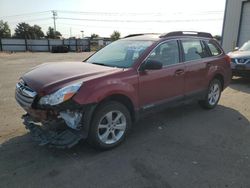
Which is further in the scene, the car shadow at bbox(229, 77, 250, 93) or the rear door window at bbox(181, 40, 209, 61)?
the car shadow at bbox(229, 77, 250, 93)

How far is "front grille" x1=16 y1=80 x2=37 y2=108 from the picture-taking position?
3848mm

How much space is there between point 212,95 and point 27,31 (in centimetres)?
9192

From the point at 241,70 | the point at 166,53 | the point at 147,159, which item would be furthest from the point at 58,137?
the point at 241,70

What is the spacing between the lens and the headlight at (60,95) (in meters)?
3.60

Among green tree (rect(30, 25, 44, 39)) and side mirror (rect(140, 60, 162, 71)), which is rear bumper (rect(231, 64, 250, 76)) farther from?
green tree (rect(30, 25, 44, 39))

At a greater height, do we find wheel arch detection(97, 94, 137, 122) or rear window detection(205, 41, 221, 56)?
rear window detection(205, 41, 221, 56)

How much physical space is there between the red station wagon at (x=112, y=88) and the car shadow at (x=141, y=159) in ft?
1.00

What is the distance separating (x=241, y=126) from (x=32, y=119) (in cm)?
397

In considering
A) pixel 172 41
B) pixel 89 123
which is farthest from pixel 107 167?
pixel 172 41

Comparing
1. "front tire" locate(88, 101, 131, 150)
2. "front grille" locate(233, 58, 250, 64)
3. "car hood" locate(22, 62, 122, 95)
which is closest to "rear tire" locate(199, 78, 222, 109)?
"front tire" locate(88, 101, 131, 150)

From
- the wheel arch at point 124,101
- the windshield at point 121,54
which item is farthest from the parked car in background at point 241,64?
the wheel arch at point 124,101

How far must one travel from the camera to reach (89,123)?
3.77 metres

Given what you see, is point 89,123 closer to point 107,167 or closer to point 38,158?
point 107,167

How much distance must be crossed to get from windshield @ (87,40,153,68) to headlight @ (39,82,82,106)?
1.15 m
